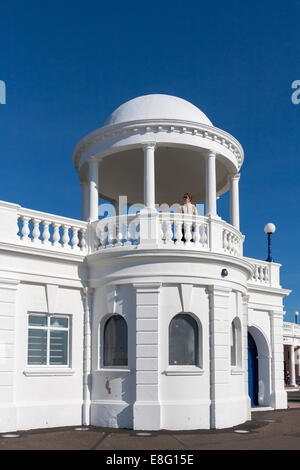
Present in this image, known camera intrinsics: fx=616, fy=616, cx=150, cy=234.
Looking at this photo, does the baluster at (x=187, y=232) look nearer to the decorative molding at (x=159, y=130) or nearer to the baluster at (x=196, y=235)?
the baluster at (x=196, y=235)

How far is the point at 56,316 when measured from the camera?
16.9 m

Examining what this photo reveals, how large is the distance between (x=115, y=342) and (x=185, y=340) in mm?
1961

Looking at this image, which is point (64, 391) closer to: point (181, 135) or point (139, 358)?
point (139, 358)

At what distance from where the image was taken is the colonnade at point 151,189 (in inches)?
685

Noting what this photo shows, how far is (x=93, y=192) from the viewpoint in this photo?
18.6m

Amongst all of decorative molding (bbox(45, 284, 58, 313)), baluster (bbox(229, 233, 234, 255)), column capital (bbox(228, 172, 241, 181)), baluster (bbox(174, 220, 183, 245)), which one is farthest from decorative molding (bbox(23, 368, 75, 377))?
column capital (bbox(228, 172, 241, 181))

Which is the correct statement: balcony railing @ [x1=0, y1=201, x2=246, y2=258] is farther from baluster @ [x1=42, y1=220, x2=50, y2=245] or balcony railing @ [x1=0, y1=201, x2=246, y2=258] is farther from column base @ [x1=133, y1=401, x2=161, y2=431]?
column base @ [x1=133, y1=401, x2=161, y2=431]

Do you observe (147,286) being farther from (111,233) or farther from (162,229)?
(111,233)

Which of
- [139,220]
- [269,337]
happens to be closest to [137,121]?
[139,220]

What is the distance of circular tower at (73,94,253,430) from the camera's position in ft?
53.4

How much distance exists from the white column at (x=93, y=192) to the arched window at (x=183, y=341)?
407cm

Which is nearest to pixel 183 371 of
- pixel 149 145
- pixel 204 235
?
pixel 204 235

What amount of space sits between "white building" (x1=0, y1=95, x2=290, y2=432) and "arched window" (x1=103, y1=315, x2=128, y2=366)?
4cm

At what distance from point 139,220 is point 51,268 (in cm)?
276
